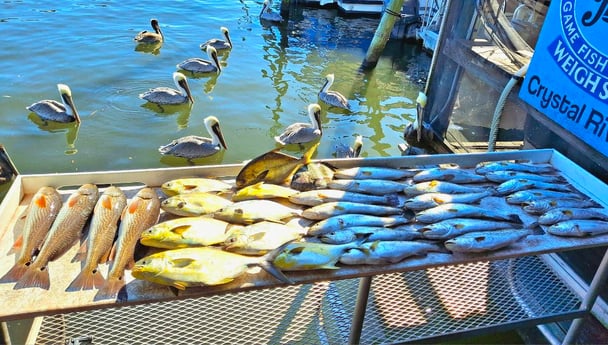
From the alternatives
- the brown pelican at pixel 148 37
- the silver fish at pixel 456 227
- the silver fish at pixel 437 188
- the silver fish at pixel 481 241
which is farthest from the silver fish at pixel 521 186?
the brown pelican at pixel 148 37

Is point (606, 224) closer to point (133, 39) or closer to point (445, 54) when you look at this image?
point (445, 54)

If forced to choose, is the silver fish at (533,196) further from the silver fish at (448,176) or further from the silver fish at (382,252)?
the silver fish at (382,252)

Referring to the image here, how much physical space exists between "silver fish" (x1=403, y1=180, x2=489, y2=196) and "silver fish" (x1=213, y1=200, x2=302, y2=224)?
3.18 feet

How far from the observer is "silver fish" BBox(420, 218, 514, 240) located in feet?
10.4

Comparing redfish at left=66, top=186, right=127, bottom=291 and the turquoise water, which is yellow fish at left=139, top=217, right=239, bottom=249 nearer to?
redfish at left=66, top=186, right=127, bottom=291

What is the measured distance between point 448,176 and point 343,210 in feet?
3.59

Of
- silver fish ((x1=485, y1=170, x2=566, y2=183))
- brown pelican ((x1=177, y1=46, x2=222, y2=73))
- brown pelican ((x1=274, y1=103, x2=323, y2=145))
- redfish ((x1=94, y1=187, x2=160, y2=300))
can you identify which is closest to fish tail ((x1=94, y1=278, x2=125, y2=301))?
redfish ((x1=94, y1=187, x2=160, y2=300))

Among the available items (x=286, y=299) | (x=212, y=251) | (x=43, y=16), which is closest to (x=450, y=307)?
(x=286, y=299)

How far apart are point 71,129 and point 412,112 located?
6795 mm

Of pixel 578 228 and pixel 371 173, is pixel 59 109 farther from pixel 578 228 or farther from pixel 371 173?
pixel 578 228

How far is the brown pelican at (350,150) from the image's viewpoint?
7.57m

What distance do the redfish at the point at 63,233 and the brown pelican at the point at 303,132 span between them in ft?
17.1

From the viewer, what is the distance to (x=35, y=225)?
2.82 metres

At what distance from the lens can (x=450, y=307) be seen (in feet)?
15.0
